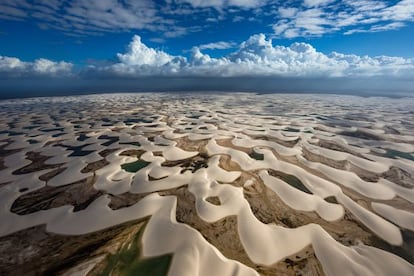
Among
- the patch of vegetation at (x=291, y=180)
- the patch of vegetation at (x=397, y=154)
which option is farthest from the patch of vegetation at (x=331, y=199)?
the patch of vegetation at (x=397, y=154)

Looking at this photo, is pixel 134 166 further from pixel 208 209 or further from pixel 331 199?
pixel 331 199

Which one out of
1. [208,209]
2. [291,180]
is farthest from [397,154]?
[208,209]

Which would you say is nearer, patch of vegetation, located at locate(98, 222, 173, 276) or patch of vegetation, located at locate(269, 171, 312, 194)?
patch of vegetation, located at locate(98, 222, 173, 276)

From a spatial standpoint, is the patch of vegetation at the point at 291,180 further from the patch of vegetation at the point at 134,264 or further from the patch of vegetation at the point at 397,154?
the patch of vegetation at the point at 397,154

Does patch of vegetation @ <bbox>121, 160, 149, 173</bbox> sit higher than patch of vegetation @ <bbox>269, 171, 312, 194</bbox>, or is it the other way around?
patch of vegetation @ <bbox>121, 160, 149, 173</bbox>

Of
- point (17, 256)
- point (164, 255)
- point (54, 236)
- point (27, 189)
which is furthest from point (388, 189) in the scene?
point (27, 189)

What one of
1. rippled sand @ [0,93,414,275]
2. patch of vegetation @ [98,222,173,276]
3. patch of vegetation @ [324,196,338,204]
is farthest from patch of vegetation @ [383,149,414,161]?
patch of vegetation @ [98,222,173,276]

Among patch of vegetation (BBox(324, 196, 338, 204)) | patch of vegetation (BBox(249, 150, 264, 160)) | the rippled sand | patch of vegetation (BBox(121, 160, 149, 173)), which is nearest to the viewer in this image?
the rippled sand

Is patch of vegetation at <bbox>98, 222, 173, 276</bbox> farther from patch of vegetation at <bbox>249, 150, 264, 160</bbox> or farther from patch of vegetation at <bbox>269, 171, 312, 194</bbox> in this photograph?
patch of vegetation at <bbox>249, 150, 264, 160</bbox>

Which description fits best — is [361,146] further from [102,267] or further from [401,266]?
[102,267]
